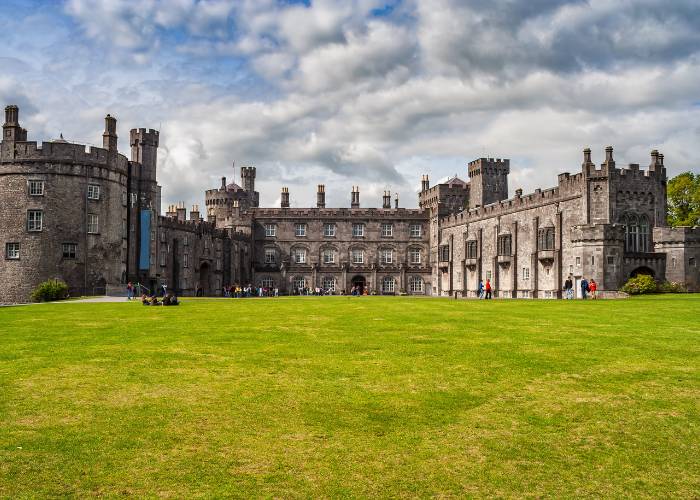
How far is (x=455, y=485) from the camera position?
7309mm

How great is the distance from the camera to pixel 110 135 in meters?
48.0

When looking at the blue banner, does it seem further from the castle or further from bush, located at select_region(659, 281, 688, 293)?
bush, located at select_region(659, 281, 688, 293)

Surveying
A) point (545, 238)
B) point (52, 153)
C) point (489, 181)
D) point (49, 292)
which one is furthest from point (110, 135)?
point (489, 181)

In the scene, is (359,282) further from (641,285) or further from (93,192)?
(641,285)

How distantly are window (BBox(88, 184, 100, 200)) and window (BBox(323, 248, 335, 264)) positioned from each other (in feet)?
131

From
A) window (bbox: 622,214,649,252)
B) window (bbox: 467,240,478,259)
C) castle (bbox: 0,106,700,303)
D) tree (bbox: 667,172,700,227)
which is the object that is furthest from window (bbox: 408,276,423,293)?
window (bbox: 622,214,649,252)

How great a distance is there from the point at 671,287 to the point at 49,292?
4187 centimetres

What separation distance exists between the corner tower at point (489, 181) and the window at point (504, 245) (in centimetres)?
1869

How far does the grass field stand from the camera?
24.2 feet

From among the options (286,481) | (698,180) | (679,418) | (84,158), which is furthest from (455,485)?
(698,180)

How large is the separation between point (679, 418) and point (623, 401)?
950 millimetres

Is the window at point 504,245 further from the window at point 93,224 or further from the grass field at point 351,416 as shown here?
the grass field at point 351,416

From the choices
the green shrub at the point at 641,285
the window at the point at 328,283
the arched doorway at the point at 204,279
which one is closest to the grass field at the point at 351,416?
the green shrub at the point at 641,285

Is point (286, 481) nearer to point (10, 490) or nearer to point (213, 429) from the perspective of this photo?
point (213, 429)
